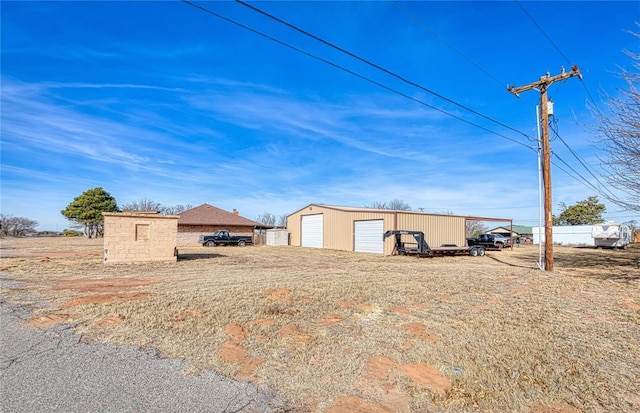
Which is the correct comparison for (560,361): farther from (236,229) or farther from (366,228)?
(236,229)

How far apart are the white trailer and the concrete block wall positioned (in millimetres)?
36221

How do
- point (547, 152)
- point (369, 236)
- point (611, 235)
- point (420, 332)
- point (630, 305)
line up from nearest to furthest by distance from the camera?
1. point (420, 332)
2. point (630, 305)
3. point (547, 152)
4. point (369, 236)
5. point (611, 235)

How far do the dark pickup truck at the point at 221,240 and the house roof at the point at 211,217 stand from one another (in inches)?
128

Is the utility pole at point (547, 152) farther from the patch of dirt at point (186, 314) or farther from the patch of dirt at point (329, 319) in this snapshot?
the patch of dirt at point (186, 314)

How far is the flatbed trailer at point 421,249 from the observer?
21.1m

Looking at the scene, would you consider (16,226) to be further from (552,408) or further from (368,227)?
(552,408)

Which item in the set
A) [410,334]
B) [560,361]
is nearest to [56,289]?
[410,334]

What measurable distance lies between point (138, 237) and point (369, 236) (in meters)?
15.1

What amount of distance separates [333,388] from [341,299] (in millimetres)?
3840

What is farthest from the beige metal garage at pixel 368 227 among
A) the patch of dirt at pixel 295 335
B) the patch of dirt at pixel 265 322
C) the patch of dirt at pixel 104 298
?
the patch of dirt at pixel 295 335

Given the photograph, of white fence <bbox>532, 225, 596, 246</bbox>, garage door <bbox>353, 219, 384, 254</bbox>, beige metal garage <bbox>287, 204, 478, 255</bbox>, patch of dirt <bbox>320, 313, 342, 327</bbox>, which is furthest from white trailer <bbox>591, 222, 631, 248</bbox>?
patch of dirt <bbox>320, 313, 342, 327</bbox>

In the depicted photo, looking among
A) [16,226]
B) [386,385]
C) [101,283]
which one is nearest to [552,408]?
[386,385]

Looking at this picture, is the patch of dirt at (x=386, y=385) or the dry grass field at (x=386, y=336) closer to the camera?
the patch of dirt at (x=386, y=385)

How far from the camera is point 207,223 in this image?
33125 mm
